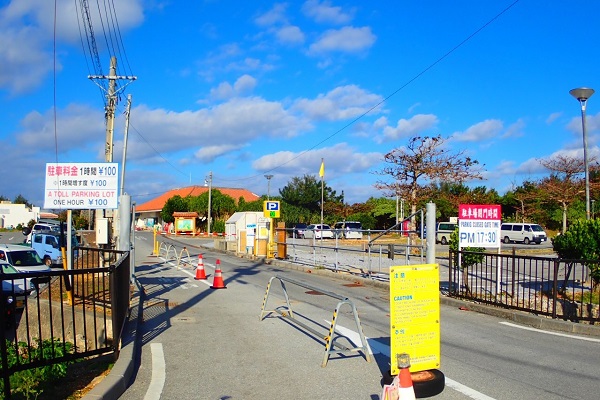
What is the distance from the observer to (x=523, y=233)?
50.5 meters

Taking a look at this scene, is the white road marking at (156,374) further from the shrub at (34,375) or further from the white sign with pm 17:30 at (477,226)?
the white sign with pm 17:30 at (477,226)

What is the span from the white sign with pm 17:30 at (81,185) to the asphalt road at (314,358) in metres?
2.92

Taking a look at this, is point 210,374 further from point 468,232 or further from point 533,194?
point 533,194

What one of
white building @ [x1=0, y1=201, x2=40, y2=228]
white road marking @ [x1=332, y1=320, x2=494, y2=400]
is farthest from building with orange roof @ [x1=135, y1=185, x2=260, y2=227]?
white road marking @ [x1=332, y1=320, x2=494, y2=400]

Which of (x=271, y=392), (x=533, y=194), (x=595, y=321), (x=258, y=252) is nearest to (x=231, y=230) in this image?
(x=258, y=252)

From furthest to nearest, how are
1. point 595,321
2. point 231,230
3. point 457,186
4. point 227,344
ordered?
point 457,186
point 231,230
point 595,321
point 227,344

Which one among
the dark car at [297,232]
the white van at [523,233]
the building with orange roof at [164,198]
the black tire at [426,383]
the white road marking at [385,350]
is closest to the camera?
the black tire at [426,383]

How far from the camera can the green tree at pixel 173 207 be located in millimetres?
87562

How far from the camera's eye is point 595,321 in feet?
36.2

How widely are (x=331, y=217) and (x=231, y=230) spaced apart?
35270 mm

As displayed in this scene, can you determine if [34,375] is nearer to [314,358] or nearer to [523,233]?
[314,358]

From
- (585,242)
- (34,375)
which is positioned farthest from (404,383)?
(585,242)

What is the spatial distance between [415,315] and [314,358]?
2149mm

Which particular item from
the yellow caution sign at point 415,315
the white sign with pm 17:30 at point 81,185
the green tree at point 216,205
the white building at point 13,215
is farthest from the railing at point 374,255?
the white building at point 13,215
